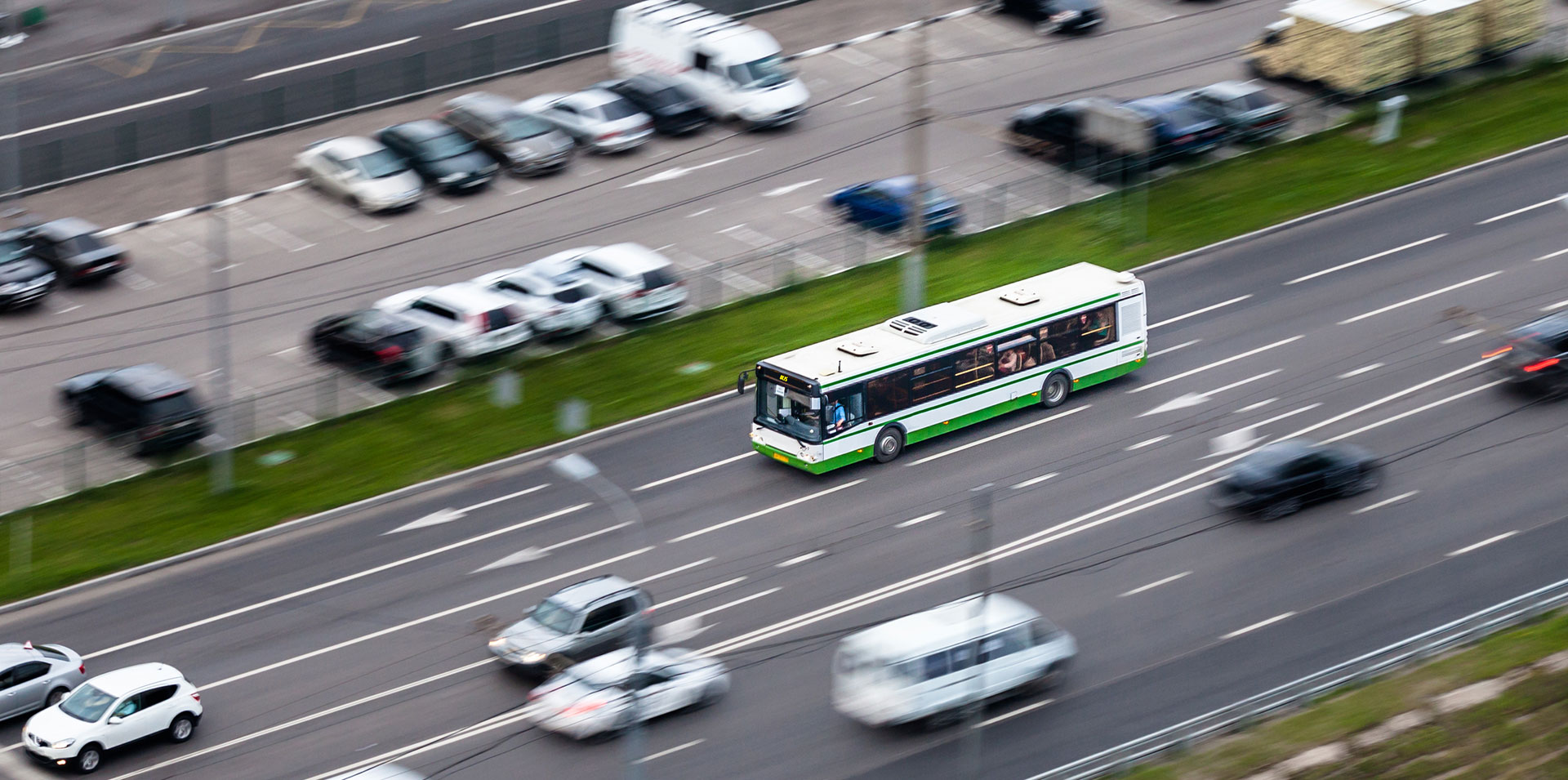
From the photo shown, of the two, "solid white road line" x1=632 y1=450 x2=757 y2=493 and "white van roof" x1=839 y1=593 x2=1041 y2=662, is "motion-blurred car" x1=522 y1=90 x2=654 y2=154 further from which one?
"white van roof" x1=839 y1=593 x2=1041 y2=662

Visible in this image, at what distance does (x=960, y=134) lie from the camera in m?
58.4

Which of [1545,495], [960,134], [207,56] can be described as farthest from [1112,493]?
[207,56]

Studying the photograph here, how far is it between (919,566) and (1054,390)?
7.40 m

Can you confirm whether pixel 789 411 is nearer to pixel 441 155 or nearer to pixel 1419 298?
pixel 1419 298

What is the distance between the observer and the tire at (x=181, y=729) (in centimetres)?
3606

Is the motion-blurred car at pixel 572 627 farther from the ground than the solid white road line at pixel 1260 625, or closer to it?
farther from the ground

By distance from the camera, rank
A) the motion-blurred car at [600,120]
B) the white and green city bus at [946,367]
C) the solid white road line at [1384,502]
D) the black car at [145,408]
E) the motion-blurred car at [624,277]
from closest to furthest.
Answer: the solid white road line at [1384,502]
the white and green city bus at [946,367]
the black car at [145,408]
the motion-blurred car at [624,277]
the motion-blurred car at [600,120]

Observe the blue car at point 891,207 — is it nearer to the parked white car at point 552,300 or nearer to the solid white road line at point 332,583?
the parked white car at point 552,300

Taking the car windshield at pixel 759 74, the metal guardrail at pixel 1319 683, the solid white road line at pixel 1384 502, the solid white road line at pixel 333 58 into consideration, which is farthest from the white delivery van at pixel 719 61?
the metal guardrail at pixel 1319 683

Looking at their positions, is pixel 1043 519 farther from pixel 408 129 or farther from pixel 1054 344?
pixel 408 129

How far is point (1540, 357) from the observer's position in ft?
144

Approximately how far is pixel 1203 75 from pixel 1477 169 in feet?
29.8

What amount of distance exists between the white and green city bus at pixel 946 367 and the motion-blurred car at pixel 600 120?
50.3 feet

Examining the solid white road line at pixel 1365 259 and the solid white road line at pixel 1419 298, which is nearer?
the solid white road line at pixel 1419 298
